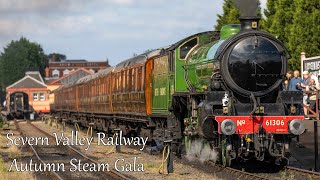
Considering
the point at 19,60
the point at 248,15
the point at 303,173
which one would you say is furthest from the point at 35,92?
the point at 303,173

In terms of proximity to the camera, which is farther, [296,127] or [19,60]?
[19,60]

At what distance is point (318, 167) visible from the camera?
14875 mm

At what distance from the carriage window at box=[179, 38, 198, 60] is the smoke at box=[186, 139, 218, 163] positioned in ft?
8.81

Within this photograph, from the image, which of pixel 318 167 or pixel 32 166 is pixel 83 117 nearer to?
pixel 32 166

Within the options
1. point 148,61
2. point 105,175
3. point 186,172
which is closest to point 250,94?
point 186,172

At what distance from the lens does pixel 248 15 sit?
14.7m

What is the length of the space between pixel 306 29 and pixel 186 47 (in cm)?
1203

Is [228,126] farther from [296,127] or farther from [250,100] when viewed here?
[296,127]

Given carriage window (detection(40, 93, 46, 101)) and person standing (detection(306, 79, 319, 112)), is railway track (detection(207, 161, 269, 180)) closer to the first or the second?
person standing (detection(306, 79, 319, 112))

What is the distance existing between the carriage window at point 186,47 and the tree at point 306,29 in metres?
11.7

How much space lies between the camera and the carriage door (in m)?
18.0

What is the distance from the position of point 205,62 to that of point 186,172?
296 centimetres

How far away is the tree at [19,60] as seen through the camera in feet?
470

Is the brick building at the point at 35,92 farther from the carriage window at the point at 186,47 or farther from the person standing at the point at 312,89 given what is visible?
the carriage window at the point at 186,47
